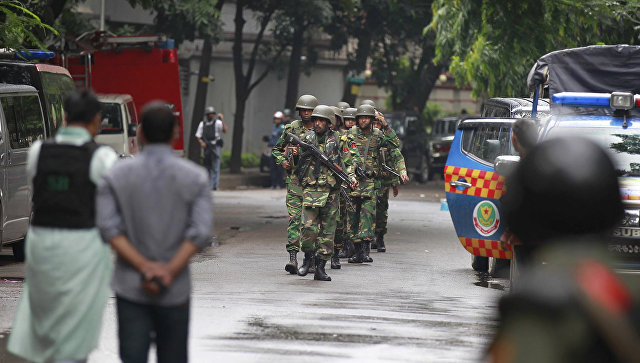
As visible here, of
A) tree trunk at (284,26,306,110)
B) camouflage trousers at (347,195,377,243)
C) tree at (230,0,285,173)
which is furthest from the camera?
tree trunk at (284,26,306,110)

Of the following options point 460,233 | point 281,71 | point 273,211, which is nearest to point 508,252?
point 460,233

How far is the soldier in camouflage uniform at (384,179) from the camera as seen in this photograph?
13.9m

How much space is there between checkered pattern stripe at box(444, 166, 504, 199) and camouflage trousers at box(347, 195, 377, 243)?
224 cm

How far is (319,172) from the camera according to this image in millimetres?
11617

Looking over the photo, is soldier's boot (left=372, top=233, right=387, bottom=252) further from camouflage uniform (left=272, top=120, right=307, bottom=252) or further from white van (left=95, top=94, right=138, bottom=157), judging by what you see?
white van (left=95, top=94, right=138, bottom=157)

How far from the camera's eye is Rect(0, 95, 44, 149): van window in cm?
1239

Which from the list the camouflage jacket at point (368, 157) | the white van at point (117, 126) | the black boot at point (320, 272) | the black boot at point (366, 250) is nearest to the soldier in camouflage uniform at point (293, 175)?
the black boot at point (320, 272)

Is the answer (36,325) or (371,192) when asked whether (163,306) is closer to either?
(36,325)

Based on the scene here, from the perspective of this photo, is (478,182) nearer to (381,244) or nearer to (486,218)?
(486,218)

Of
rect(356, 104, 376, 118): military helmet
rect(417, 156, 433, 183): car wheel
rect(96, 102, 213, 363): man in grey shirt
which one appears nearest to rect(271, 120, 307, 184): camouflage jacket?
rect(356, 104, 376, 118): military helmet

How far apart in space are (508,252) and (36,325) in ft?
19.0

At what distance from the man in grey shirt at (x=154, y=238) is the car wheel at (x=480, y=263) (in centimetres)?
808

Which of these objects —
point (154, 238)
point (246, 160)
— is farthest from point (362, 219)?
point (246, 160)

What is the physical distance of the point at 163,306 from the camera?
4.95 metres
